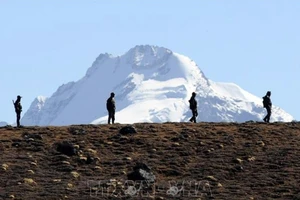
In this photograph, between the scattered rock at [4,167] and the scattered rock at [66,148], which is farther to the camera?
the scattered rock at [66,148]

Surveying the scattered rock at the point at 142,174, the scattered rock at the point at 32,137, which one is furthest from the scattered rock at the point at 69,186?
the scattered rock at the point at 32,137

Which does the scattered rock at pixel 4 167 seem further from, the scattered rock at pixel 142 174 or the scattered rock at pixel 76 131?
the scattered rock at pixel 76 131

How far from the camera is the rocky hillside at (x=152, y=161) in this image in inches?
2025

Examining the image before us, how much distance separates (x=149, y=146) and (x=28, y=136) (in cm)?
666

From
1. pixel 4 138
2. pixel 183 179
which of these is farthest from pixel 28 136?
pixel 183 179

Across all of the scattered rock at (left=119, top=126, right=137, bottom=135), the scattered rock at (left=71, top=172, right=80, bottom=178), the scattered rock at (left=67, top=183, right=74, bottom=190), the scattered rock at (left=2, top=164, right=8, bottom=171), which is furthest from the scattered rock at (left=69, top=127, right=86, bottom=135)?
the scattered rock at (left=67, top=183, right=74, bottom=190)

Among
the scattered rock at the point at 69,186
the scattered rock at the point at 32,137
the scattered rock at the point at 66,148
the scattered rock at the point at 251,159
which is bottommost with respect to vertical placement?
the scattered rock at the point at 69,186

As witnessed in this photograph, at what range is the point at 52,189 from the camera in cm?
5119

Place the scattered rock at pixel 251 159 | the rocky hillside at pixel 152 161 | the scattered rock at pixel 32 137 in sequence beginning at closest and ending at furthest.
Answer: the rocky hillside at pixel 152 161, the scattered rock at pixel 251 159, the scattered rock at pixel 32 137

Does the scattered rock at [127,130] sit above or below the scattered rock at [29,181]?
above

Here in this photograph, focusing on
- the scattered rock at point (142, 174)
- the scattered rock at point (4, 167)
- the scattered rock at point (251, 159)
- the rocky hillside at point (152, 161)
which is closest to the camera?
the rocky hillside at point (152, 161)

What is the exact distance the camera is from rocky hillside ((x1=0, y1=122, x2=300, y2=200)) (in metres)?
51.4

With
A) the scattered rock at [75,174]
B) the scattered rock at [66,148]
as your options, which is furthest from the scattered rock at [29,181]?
the scattered rock at [66,148]

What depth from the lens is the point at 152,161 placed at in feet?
184
